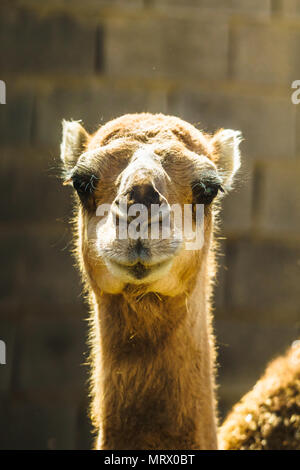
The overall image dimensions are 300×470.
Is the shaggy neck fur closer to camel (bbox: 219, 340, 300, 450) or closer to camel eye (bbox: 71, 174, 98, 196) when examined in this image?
camel (bbox: 219, 340, 300, 450)

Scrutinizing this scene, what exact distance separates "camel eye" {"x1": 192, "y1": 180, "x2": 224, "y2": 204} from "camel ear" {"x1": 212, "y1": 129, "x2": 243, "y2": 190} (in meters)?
0.28

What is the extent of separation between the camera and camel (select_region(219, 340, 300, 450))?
1.79 meters

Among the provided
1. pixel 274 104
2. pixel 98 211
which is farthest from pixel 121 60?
pixel 98 211

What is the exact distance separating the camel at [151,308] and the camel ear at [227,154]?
3.6 inches

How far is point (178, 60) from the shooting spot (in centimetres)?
291

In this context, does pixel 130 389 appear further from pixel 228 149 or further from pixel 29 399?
pixel 29 399

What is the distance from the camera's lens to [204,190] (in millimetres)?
1600

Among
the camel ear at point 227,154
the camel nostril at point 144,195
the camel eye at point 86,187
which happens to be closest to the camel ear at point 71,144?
the camel eye at point 86,187

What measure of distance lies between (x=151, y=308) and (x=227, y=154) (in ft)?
2.01

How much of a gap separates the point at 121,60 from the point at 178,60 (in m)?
0.29

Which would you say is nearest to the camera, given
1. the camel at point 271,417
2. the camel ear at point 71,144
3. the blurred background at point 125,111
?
the camel at point 271,417

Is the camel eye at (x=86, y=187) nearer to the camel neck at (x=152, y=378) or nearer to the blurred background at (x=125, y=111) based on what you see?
the camel neck at (x=152, y=378)

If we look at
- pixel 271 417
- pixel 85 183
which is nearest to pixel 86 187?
pixel 85 183

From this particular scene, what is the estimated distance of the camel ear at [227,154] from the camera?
1905 mm
